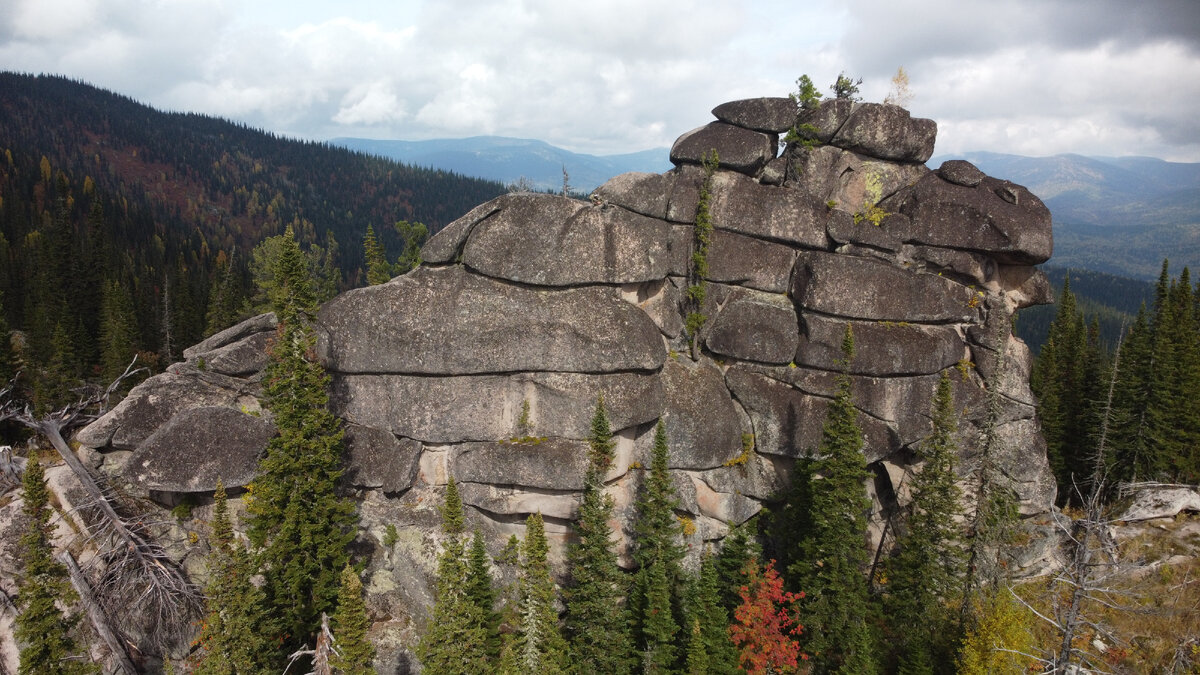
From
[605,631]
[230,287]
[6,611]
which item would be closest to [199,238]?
[230,287]

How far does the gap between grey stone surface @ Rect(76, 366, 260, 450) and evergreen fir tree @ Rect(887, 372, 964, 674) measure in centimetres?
2931

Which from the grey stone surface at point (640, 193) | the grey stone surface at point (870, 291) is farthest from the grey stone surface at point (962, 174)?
the grey stone surface at point (640, 193)

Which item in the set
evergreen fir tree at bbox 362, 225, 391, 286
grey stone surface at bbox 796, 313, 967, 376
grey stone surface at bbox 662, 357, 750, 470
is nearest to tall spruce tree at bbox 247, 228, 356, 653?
evergreen fir tree at bbox 362, 225, 391, 286

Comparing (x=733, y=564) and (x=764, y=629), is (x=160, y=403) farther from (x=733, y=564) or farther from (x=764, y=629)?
(x=764, y=629)

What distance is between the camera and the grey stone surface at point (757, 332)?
2955 centimetres

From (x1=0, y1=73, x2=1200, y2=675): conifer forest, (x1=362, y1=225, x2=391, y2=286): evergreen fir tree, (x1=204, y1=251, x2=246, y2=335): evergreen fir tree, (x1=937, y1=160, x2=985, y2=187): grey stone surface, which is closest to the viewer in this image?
(x1=0, y1=73, x2=1200, y2=675): conifer forest

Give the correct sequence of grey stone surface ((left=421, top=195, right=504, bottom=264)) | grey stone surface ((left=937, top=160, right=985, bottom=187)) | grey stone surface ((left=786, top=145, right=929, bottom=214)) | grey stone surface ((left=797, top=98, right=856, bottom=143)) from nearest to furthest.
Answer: grey stone surface ((left=421, top=195, right=504, bottom=264)) → grey stone surface ((left=937, top=160, right=985, bottom=187)) → grey stone surface ((left=797, top=98, right=856, bottom=143)) → grey stone surface ((left=786, top=145, right=929, bottom=214))

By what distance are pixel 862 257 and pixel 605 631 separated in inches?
821

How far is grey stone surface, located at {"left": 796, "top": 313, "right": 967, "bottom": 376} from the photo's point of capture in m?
28.9

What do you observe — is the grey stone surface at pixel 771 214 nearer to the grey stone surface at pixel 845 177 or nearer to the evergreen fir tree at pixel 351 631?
the grey stone surface at pixel 845 177

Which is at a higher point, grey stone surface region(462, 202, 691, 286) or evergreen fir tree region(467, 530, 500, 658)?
grey stone surface region(462, 202, 691, 286)

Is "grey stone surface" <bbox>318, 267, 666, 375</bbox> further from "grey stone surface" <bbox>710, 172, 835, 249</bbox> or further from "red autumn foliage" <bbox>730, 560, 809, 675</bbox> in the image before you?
"red autumn foliage" <bbox>730, 560, 809, 675</bbox>

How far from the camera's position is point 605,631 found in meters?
24.2

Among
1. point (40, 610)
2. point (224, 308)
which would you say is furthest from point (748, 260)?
point (224, 308)
